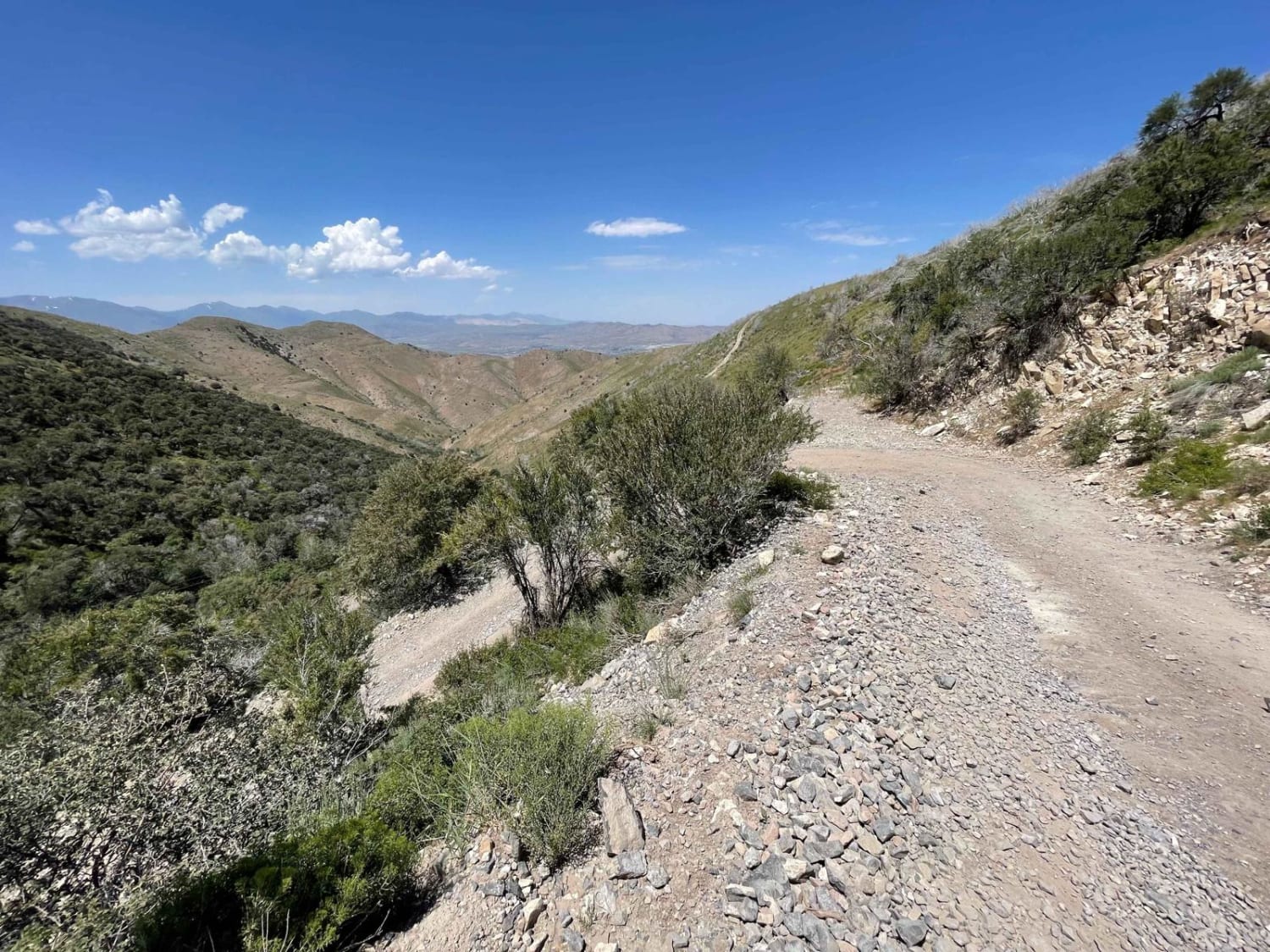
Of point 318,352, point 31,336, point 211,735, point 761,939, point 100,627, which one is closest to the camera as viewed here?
point 761,939

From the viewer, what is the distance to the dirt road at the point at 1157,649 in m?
4.34

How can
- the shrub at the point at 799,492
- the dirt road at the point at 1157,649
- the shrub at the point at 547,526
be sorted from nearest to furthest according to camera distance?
the dirt road at the point at 1157,649, the shrub at the point at 799,492, the shrub at the point at 547,526

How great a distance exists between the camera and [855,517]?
33.5 ft

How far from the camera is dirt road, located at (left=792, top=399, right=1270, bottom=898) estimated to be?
434cm

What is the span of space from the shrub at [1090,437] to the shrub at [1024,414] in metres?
1.41

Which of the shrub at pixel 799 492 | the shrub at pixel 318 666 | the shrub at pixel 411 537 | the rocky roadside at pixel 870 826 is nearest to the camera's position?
the rocky roadside at pixel 870 826

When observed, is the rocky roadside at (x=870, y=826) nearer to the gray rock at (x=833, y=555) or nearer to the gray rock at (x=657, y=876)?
the gray rock at (x=657, y=876)

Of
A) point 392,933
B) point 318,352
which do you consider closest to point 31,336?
point 392,933

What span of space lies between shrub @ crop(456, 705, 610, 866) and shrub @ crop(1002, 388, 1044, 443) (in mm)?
15504

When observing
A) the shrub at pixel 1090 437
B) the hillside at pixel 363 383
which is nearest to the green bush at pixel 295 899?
the shrub at pixel 1090 437

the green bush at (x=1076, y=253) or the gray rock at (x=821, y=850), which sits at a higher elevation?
the green bush at (x=1076, y=253)

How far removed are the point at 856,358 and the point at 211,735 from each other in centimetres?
3038

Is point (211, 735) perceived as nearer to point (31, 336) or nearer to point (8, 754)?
point (8, 754)

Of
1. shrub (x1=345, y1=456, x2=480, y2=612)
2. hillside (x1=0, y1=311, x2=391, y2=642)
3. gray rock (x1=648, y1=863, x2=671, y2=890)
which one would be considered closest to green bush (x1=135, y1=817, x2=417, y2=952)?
gray rock (x1=648, y1=863, x2=671, y2=890)
